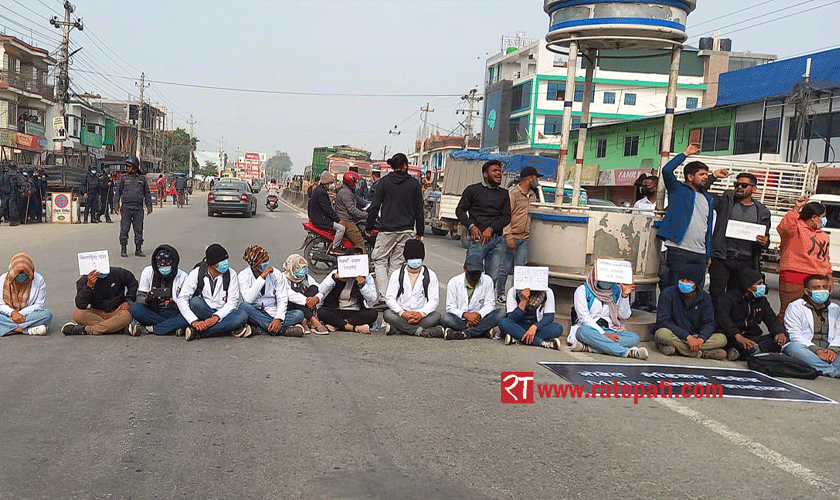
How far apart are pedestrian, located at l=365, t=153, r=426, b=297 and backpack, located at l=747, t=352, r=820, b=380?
4220mm

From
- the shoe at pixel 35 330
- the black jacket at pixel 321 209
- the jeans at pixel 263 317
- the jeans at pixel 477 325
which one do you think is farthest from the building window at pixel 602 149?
the shoe at pixel 35 330

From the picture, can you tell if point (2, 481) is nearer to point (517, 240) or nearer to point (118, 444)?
point (118, 444)

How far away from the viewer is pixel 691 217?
8.19 meters

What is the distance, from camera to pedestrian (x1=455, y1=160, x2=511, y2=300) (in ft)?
30.7

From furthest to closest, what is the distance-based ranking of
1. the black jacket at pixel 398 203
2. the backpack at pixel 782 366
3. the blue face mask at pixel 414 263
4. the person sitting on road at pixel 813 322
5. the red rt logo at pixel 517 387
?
the black jacket at pixel 398 203
the blue face mask at pixel 414 263
the person sitting on road at pixel 813 322
the backpack at pixel 782 366
the red rt logo at pixel 517 387

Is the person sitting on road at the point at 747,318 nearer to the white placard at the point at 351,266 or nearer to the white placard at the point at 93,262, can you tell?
the white placard at the point at 351,266

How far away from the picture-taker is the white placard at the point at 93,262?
764cm

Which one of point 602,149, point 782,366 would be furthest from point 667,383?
point 602,149

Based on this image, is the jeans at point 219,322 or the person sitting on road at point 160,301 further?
the person sitting on road at point 160,301

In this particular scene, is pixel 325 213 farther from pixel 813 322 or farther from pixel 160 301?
pixel 813 322

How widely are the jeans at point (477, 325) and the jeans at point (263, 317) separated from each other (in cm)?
160

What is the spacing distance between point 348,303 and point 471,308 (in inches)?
54.6

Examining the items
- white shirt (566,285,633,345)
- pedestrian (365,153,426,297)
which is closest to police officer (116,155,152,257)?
pedestrian (365,153,426,297)

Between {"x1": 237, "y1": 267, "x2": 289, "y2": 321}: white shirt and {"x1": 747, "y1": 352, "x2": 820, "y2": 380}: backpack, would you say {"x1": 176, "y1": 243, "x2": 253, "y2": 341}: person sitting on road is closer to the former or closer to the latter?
{"x1": 237, "y1": 267, "x2": 289, "y2": 321}: white shirt
